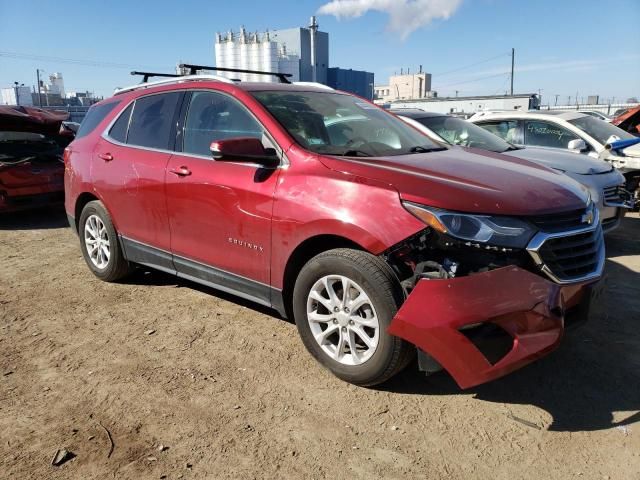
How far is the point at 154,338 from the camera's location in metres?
3.76

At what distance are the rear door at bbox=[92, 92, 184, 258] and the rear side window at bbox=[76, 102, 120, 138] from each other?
10.0 inches

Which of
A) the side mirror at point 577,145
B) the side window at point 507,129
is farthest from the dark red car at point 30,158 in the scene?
the side mirror at point 577,145

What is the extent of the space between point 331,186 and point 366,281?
0.60m

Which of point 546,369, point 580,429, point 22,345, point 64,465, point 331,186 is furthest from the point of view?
point 22,345

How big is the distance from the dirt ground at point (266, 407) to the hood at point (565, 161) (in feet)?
7.62

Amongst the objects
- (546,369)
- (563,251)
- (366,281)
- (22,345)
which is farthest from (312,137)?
(22,345)

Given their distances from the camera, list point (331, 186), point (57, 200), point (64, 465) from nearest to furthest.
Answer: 1. point (64, 465)
2. point (331, 186)
3. point (57, 200)

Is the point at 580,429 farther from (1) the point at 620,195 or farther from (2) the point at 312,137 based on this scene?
(1) the point at 620,195

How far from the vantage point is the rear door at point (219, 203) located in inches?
132

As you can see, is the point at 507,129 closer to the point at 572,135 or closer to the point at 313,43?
the point at 572,135

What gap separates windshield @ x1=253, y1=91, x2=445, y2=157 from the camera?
3.42m

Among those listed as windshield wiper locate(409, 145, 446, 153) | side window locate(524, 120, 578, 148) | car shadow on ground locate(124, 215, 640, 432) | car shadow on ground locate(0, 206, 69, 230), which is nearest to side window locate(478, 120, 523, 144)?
side window locate(524, 120, 578, 148)

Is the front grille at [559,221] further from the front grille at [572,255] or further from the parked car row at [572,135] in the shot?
the parked car row at [572,135]

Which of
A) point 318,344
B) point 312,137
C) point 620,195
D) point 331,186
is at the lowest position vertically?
point 318,344
